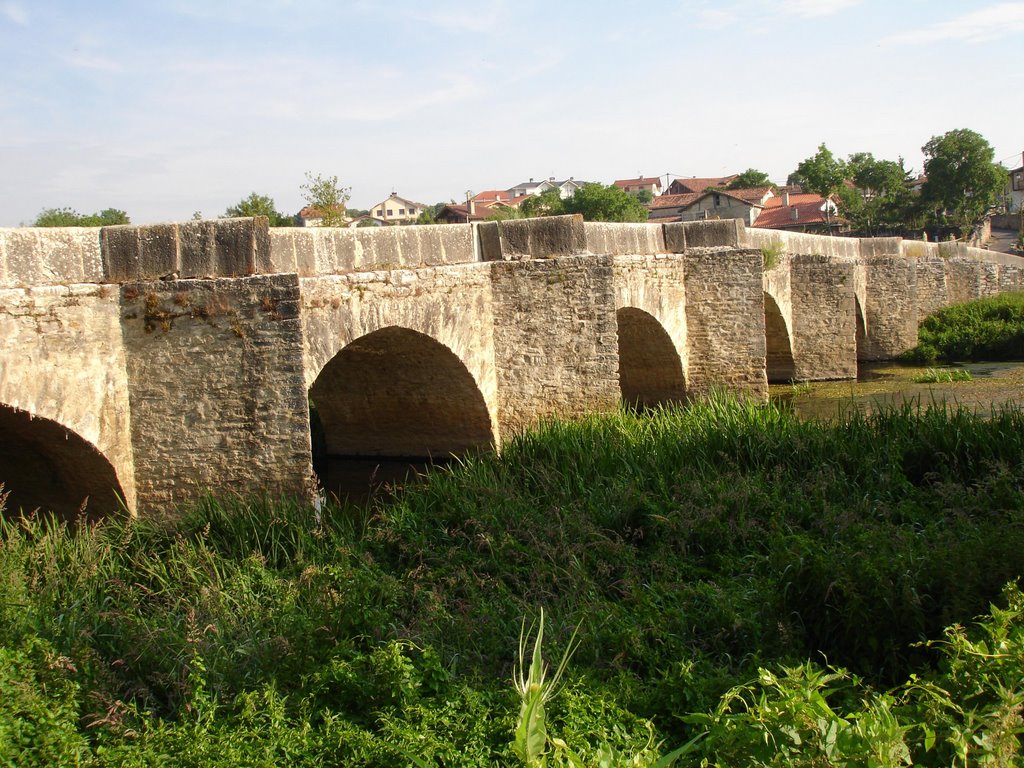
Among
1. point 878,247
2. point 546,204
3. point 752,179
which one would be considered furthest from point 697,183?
point 878,247

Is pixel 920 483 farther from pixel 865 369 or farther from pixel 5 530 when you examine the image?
pixel 865 369

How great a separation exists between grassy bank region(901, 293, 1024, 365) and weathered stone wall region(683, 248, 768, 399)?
8402 mm

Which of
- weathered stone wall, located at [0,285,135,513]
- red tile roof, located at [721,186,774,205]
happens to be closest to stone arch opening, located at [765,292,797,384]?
weathered stone wall, located at [0,285,135,513]

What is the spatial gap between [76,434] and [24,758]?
130 inches

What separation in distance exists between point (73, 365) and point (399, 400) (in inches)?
179

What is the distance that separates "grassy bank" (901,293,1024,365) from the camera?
1988cm

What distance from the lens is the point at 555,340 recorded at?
10336 mm

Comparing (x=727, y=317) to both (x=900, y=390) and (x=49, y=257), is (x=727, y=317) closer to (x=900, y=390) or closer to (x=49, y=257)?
(x=900, y=390)

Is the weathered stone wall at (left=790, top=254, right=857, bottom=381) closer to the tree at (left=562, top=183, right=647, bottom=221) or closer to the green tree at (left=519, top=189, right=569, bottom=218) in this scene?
the green tree at (left=519, top=189, right=569, bottom=218)

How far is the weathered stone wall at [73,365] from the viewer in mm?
6559

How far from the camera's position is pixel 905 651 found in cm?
491

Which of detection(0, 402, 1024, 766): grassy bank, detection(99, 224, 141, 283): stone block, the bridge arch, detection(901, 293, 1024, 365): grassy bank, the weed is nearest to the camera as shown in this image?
detection(0, 402, 1024, 766): grassy bank

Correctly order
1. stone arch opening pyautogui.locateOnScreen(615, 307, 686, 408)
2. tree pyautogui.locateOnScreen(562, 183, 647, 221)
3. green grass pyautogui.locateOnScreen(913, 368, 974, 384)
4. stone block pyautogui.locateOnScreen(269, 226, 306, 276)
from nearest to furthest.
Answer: stone block pyautogui.locateOnScreen(269, 226, 306, 276) → stone arch opening pyautogui.locateOnScreen(615, 307, 686, 408) → green grass pyautogui.locateOnScreen(913, 368, 974, 384) → tree pyautogui.locateOnScreen(562, 183, 647, 221)

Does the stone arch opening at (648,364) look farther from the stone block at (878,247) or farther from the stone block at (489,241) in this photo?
the stone block at (878,247)
